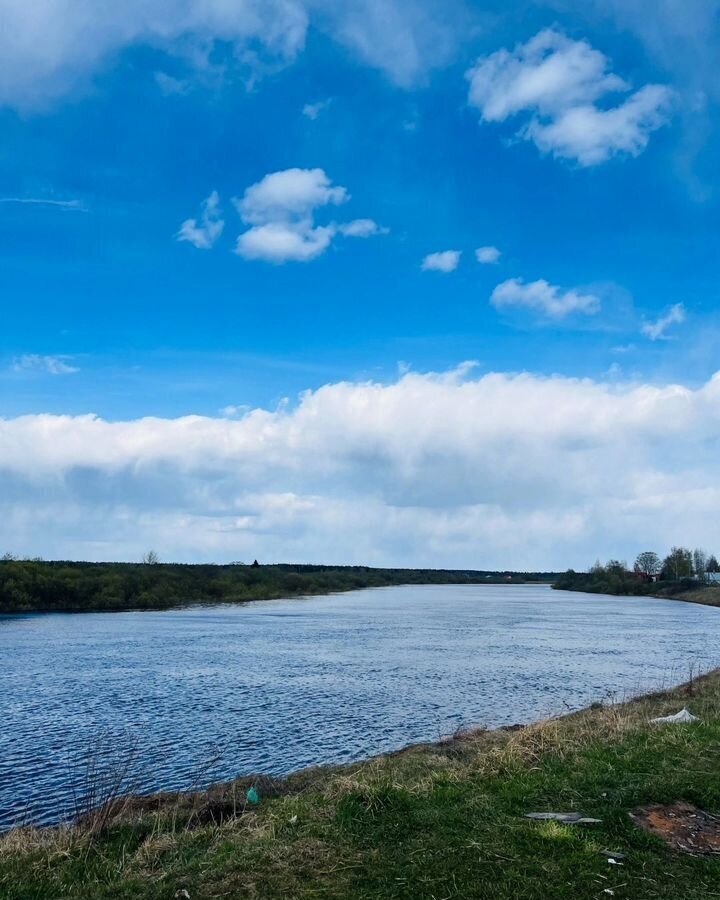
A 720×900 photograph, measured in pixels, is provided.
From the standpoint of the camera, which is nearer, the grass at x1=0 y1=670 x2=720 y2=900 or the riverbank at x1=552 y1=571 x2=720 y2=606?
the grass at x1=0 y1=670 x2=720 y2=900

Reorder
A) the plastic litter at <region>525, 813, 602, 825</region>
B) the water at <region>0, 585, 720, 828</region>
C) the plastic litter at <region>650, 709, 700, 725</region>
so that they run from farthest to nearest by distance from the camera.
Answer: the water at <region>0, 585, 720, 828</region> < the plastic litter at <region>650, 709, 700, 725</region> < the plastic litter at <region>525, 813, 602, 825</region>

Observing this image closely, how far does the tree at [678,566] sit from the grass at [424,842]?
177 metres

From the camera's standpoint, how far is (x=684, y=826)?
351 inches

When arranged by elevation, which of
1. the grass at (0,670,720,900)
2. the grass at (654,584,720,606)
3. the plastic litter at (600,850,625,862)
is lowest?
the grass at (654,584,720,606)

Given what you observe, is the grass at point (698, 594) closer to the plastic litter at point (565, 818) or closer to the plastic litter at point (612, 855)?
the plastic litter at point (565, 818)

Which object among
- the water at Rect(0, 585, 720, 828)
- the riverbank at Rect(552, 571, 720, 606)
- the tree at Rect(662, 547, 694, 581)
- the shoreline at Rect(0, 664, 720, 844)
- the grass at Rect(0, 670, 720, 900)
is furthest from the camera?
the tree at Rect(662, 547, 694, 581)

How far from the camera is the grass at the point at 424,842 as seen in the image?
23.8 ft

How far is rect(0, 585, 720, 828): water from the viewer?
2011 cm

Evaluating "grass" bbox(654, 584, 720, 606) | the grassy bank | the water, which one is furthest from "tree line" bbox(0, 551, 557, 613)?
"grass" bbox(654, 584, 720, 606)

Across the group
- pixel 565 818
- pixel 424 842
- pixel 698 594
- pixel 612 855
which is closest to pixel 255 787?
pixel 424 842

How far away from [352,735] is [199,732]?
5.14 m

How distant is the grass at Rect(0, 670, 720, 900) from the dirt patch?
0.78ft

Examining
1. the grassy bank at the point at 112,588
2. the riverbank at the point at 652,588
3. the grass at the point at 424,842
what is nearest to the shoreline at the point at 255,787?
the grass at the point at 424,842

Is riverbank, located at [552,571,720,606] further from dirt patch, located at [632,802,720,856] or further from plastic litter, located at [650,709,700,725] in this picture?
dirt patch, located at [632,802,720,856]
